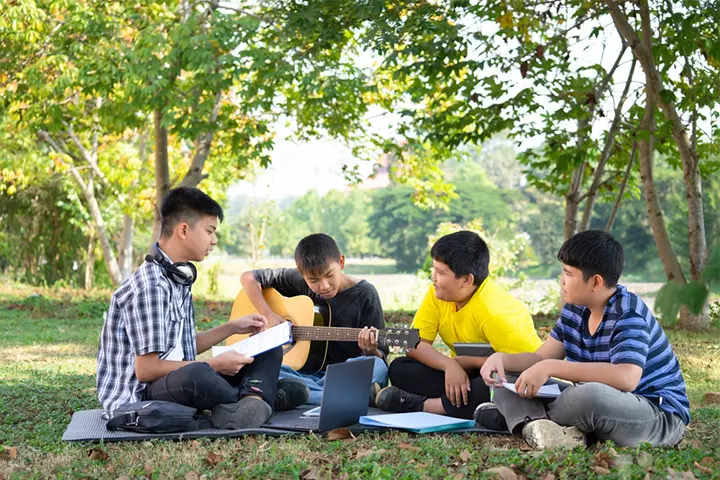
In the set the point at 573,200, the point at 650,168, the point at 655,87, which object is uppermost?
the point at 655,87

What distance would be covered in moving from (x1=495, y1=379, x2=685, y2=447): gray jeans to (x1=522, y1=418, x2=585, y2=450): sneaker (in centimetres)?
3

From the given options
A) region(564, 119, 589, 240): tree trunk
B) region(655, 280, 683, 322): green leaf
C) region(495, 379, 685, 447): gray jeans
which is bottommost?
region(495, 379, 685, 447): gray jeans

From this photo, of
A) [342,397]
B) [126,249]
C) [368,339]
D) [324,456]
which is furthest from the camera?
[126,249]

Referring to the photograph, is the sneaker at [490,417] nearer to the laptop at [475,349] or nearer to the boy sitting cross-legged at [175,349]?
the laptop at [475,349]

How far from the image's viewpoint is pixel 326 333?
4500mm

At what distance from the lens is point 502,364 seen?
3.62 metres

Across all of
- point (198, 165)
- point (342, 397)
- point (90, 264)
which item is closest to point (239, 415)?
point (342, 397)

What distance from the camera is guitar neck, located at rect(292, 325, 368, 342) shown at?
4.34m

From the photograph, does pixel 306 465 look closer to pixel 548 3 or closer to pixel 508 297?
pixel 508 297

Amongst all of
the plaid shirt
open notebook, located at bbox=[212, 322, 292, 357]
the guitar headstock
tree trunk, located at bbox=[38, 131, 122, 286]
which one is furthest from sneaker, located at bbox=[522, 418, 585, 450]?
tree trunk, located at bbox=[38, 131, 122, 286]

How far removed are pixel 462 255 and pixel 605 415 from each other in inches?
42.7

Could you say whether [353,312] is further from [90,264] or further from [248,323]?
[90,264]

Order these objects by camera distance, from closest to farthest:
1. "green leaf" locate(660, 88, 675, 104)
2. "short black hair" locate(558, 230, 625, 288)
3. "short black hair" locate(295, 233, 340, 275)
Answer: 1. "short black hair" locate(558, 230, 625, 288)
2. "short black hair" locate(295, 233, 340, 275)
3. "green leaf" locate(660, 88, 675, 104)

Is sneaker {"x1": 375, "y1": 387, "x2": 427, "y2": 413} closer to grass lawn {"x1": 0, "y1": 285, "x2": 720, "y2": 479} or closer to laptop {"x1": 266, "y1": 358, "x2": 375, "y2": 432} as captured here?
laptop {"x1": 266, "y1": 358, "x2": 375, "y2": 432}
